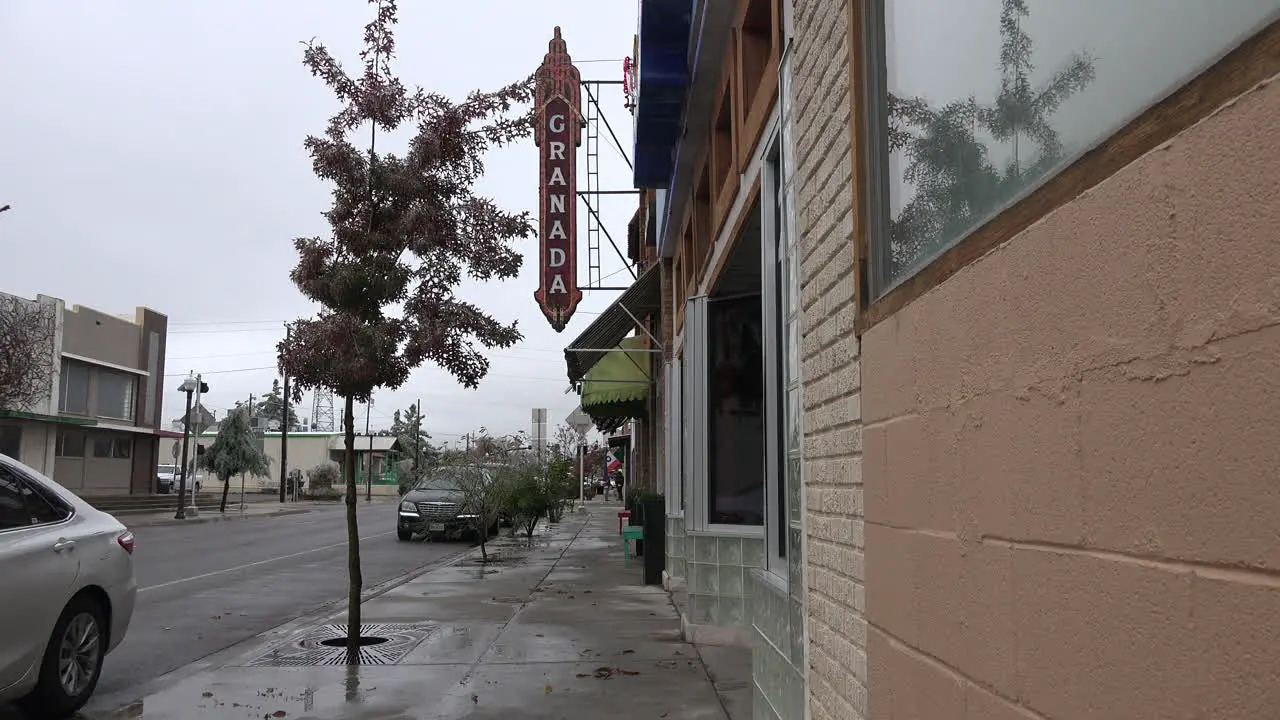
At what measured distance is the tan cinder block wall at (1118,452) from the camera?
1.32 meters

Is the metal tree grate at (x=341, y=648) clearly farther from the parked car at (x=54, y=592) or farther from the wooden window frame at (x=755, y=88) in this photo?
the wooden window frame at (x=755, y=88)

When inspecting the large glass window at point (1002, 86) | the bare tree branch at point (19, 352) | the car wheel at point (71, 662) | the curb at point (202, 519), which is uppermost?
the bare tree branch at point (19, 352)

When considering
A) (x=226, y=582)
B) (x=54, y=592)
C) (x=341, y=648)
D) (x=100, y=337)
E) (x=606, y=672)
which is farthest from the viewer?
(x=100, y=337)

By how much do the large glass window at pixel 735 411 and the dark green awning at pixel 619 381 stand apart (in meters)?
9.94

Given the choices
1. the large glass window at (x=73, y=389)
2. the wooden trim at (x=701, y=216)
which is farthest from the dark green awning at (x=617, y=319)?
the large glass window at (x=73, y=389)

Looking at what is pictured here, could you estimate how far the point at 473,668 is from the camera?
7.83 metres

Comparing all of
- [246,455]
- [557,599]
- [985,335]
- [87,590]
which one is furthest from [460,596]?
[246,455]

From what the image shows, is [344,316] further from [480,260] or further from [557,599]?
[557,599]

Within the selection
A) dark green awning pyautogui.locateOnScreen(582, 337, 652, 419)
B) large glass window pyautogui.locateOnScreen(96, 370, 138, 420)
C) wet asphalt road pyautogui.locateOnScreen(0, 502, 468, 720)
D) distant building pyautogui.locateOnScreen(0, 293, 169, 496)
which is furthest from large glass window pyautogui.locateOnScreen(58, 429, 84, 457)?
dark green awning pyautogui.locateOnScreen(582, 337, 652, 419)

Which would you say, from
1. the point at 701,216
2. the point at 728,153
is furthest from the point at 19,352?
the point at 728,153

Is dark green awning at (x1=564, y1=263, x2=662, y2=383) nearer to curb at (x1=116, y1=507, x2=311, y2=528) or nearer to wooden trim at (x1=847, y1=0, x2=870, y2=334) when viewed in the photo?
wooden trim at (x1=847, y1=0, x2=870, y2=334)

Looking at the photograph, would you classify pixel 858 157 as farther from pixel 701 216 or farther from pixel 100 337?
pixel 100 337

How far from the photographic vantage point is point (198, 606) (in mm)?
12117

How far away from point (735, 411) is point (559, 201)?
12.6 metres
